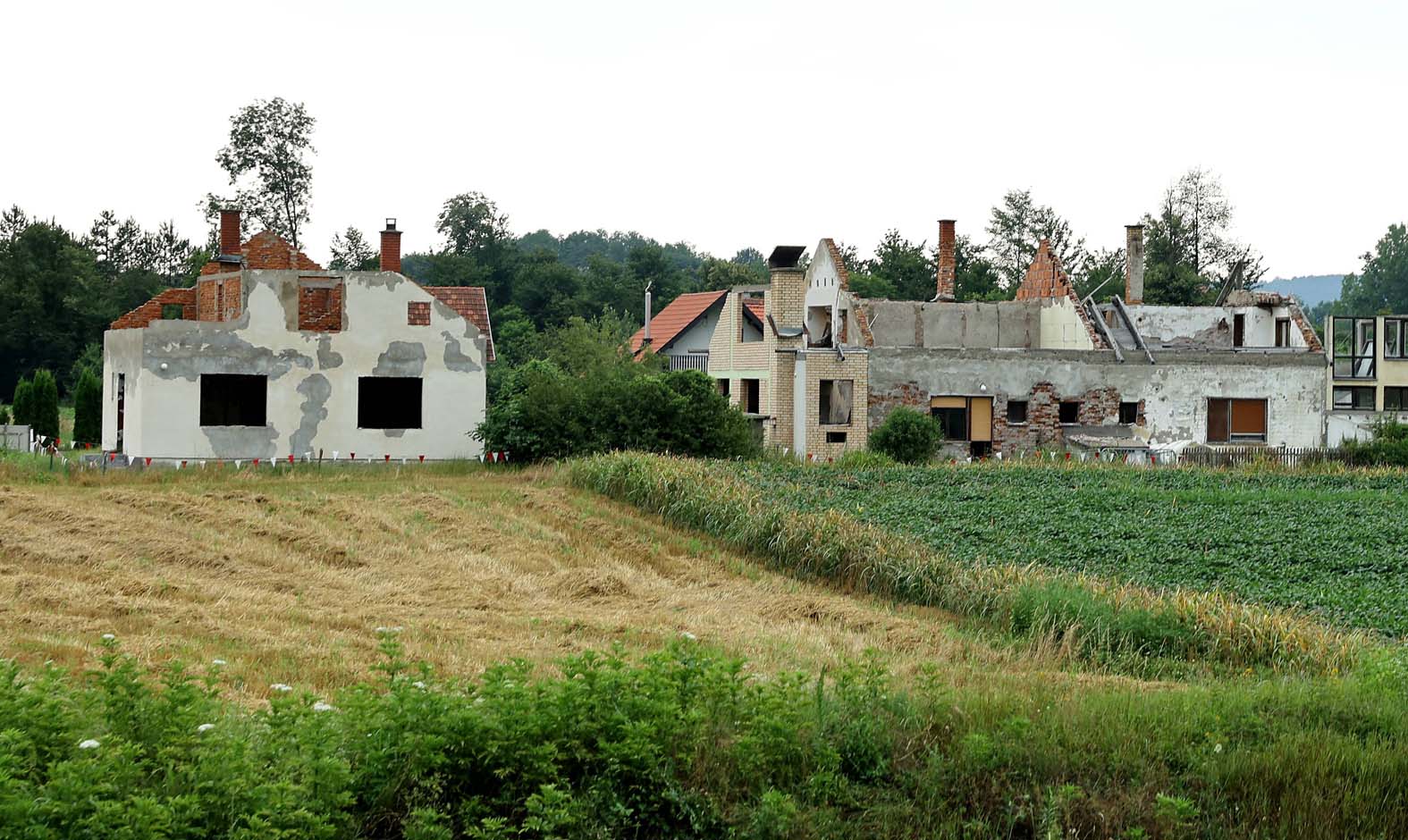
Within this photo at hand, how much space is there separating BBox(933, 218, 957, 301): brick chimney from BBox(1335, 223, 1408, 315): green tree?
284 ft

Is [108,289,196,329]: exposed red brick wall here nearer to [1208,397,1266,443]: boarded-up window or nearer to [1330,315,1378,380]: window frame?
[1208,397,1266,443]: boarded-up window

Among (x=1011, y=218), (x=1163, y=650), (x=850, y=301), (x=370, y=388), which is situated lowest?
(x=1163, y=650)

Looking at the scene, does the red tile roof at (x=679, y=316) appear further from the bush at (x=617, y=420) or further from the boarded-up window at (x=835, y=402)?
the bush at (x=617, y=420)

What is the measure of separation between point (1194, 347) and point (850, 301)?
1102 cm

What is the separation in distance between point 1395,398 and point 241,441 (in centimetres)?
4075

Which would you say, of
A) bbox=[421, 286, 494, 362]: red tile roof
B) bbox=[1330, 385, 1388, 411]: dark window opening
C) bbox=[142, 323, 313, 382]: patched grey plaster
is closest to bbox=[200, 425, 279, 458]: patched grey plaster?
bbox=[142, 323, 313, 382]: patched grey plaster

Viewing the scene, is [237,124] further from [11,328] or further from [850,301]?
[850,301]

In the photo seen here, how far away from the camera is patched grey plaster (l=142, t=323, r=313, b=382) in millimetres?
30516

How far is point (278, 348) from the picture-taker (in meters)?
31.6

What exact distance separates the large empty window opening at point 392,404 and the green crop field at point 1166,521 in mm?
8647

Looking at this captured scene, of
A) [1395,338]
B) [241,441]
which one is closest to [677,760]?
[241,441]

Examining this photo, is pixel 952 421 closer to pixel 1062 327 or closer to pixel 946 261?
pixel 1062 327

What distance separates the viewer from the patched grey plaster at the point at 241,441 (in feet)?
101

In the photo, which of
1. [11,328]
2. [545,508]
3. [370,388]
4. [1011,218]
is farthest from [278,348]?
[1011,218]
